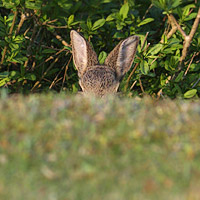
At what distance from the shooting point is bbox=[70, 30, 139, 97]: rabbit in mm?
7797

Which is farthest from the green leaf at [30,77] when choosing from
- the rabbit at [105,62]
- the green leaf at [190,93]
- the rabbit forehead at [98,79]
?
the green leaf at [190,93]

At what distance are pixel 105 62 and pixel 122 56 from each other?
339 mm

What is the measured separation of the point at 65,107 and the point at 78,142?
817 mm

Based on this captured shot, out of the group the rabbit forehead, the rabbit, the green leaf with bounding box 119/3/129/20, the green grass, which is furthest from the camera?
the green leaf with bounding box 119/3/129/20

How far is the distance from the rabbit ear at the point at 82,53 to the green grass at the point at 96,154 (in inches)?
136

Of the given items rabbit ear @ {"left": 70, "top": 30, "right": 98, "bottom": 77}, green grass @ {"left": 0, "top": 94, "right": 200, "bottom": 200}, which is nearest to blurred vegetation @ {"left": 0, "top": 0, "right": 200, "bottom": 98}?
rabbit ear @ {"left": 70, "top": 30, "right": 98, "bottom": 77}

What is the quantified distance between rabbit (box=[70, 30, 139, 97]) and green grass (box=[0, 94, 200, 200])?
110 inches

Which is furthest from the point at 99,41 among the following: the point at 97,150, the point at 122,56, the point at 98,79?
the point at 97,150

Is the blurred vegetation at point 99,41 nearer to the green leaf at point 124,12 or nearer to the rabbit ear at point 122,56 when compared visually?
the green leaf at point 124,12

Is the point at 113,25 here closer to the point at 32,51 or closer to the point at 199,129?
the point at 32,51

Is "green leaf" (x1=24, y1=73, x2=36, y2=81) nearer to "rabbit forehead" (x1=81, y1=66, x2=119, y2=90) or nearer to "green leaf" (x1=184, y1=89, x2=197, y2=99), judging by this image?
"rabbit forehead" (x1=81, y1=66, x2=119, y2=90)

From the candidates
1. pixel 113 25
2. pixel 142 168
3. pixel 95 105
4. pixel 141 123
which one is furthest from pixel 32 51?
pixel 142 168

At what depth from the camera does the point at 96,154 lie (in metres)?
4.15

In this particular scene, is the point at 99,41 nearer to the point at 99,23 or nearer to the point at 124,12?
the point at 99,23
